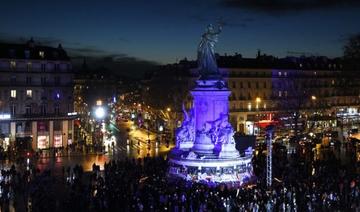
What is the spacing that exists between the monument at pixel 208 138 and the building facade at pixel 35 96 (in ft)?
105

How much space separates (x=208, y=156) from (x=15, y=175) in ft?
48.5

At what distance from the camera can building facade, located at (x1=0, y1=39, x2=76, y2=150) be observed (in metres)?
66.8

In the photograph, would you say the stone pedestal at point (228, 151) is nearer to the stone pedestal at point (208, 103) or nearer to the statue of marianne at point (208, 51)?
the stone pedestal at point (208, 103)

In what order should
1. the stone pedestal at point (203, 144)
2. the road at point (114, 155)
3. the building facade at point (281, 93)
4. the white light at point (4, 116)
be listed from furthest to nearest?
1. the building facade at point (281, 93)
2. the white light at point (4, 116)
3. the road at point (114, 155)
4. the stone pedestal at point (203, 144)

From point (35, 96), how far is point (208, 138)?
1438 inches

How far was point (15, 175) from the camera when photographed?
40.9 m

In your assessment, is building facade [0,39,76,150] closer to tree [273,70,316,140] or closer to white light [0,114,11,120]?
white light [0,114,11,120]

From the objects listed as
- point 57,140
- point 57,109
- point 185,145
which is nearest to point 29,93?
point 57,109

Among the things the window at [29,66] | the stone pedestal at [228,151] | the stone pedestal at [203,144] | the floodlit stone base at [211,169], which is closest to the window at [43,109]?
the window at [29,66]

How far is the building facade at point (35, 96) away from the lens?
66812mm

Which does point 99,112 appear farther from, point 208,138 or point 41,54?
point 208,138

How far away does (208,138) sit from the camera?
3916 centimetres

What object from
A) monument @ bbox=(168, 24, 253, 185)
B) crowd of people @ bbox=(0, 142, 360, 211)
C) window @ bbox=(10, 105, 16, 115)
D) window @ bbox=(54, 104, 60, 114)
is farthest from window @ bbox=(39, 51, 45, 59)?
crowd of people @ bbox=(0, 142, 360, 211)

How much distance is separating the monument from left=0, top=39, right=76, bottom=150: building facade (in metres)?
32.1
